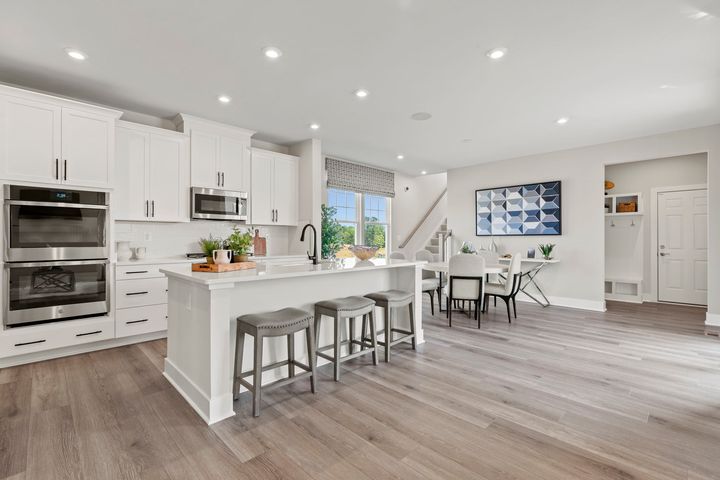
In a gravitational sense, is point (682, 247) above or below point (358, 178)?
below

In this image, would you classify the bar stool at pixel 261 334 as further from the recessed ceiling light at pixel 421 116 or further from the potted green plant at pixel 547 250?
the potted green plant at pixel 547 250

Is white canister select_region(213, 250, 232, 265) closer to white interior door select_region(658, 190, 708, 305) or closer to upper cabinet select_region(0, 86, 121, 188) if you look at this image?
upper cabinet select_region(0, 86, 121, 188)

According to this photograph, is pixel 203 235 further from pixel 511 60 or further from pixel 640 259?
pixel 640 259

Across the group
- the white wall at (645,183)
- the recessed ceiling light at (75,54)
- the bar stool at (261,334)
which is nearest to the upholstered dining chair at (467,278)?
the bar stool at (261,334)

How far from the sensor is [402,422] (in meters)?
2.14

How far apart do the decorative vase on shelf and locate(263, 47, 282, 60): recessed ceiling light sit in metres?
2.72

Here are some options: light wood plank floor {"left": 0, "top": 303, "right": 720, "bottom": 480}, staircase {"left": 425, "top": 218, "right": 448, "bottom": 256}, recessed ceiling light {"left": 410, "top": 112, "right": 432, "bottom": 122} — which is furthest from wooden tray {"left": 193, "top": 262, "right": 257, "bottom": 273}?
staircase {"left": 425, "top": 218, "right": 448, "bottom": 256}

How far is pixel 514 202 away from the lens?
6.36 meters

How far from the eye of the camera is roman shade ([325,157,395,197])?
6.50 meters

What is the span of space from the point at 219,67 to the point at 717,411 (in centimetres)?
457

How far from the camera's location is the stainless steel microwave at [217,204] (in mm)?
4336

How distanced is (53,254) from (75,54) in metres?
1.77

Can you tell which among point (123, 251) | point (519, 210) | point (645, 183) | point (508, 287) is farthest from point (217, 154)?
point (645, 183)

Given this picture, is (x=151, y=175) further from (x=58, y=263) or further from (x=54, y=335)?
(x=54, y=335)
